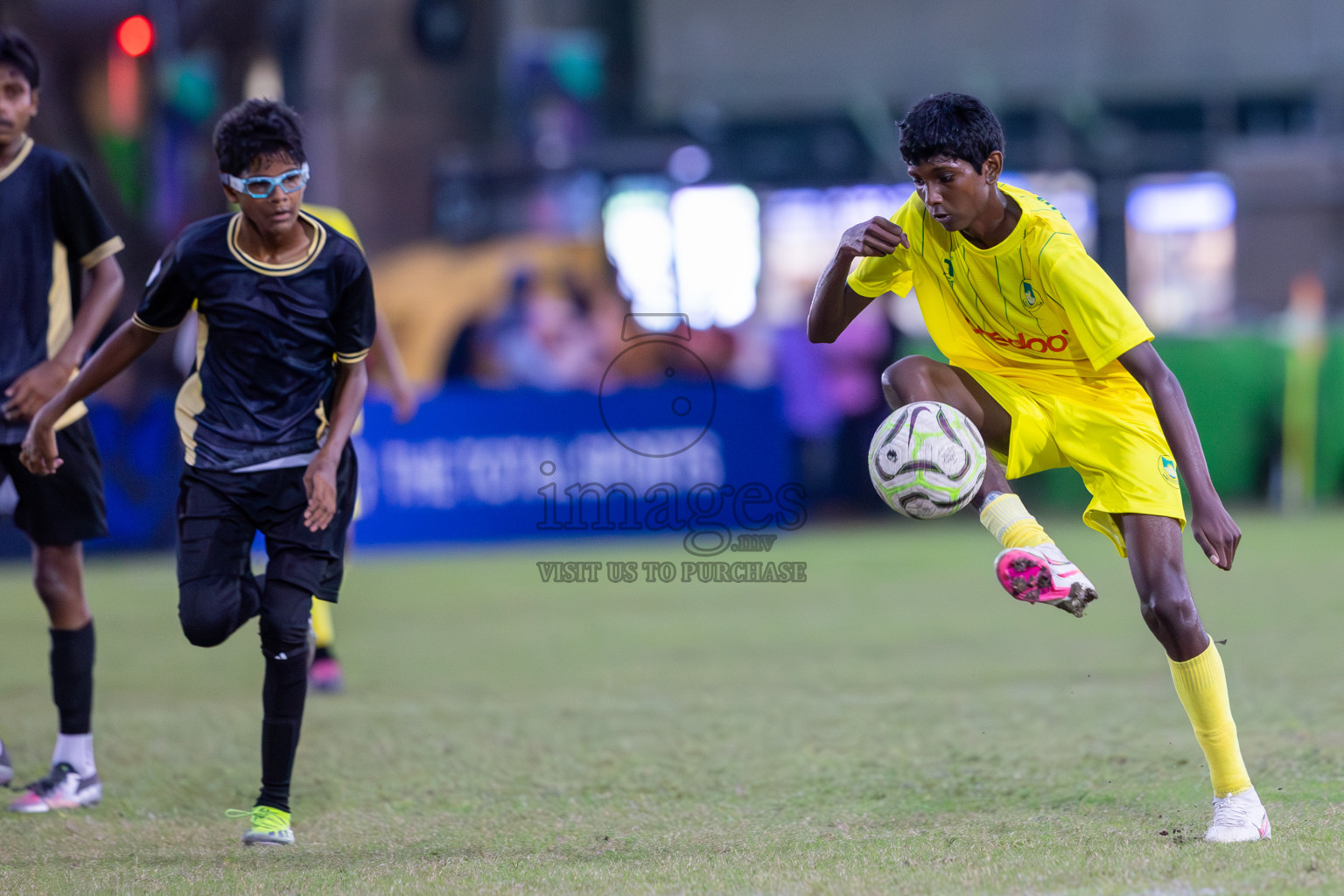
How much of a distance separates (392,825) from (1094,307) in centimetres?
263

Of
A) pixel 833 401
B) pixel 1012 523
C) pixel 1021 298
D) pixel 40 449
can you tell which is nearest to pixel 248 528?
pixel 40 449

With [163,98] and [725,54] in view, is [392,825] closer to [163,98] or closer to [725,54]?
[163,98]

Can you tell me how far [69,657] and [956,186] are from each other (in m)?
3.37

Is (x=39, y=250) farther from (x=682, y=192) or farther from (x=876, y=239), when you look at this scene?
(x=682, y=192)

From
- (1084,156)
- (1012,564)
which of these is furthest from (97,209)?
(1084,156)

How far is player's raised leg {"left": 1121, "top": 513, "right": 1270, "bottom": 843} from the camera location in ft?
14.5

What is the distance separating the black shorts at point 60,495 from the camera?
17.7 ft

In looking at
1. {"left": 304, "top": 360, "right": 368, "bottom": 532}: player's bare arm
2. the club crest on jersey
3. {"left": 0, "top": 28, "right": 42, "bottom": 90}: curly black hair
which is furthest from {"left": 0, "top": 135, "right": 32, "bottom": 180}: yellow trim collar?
the club crest on jersey

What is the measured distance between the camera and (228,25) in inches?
648

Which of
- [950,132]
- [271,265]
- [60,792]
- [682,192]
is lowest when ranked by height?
[60,792]

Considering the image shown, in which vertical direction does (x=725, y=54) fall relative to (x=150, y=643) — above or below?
above

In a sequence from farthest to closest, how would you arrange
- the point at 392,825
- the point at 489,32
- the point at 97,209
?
the point at 489,32 < the point at 97,209 < the point at 392,825

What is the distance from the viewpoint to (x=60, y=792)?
533cm

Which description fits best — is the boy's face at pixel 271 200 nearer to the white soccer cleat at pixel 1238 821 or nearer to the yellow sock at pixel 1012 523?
the yellow sock at pixel 1012 523
